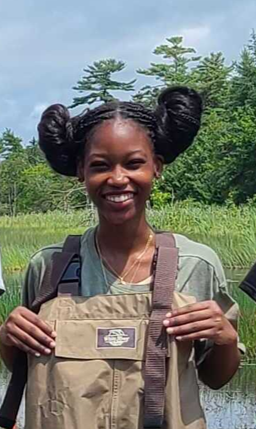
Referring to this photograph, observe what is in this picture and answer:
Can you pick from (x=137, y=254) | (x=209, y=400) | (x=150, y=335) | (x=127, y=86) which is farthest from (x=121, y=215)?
(x=127, y=86)

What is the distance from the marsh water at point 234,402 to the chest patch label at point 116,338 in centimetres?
357

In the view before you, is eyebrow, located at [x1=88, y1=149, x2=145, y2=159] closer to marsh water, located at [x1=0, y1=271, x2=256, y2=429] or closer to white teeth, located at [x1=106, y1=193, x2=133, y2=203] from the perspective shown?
white teeth, located at [x1=106, y1=193, x2=133, y2=203]

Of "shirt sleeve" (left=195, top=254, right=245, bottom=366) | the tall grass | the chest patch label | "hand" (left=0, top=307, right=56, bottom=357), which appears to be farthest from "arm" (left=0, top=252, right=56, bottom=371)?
the tall grass

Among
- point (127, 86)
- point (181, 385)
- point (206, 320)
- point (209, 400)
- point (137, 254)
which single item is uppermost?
point (127, 86)

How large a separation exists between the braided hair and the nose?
0.44 ft

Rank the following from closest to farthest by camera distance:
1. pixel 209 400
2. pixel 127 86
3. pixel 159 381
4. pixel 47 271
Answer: pixel 159 381 → pixel 47 271 → pixel 209 400 → pixel 127 86

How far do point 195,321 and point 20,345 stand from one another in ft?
1.28

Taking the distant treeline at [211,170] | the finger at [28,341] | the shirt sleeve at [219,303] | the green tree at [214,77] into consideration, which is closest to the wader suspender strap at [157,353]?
the shirt sleeve at [219,303]

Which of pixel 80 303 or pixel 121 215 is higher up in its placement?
pixel 121 215

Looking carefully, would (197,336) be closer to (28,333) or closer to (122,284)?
(122,284)

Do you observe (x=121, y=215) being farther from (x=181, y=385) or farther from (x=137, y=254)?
(x=181, y=385)

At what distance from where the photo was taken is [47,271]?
2.14m

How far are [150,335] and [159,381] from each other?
10 centimetres

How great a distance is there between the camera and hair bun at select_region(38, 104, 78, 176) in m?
2.25
